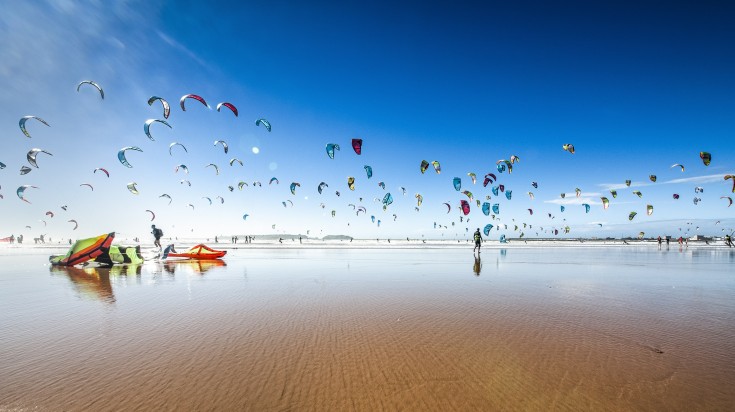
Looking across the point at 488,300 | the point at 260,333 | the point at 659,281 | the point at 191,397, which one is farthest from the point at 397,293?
the point at 659,281

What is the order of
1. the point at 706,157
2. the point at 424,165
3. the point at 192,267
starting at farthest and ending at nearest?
the point at 424,165 → the point at 706,157 → the point at 192,267

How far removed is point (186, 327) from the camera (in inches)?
228

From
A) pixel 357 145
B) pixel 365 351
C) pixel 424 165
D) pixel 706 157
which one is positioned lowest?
pixel 365 351

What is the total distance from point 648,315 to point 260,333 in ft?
26.0

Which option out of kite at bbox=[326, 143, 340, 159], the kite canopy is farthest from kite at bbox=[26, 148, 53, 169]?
kite at bbox=[326, 143, 340, 159]

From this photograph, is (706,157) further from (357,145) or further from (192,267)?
(192,267)

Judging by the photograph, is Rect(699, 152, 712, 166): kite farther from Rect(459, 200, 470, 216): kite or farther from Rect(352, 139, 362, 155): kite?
Rect(352, 139, 362, 155): kite

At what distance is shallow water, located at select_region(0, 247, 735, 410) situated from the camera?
3236 mm

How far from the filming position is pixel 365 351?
4.58 m

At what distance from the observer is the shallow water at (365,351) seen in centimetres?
324

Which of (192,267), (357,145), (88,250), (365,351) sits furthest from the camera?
(357,145)

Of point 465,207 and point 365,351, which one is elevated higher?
point 465,207

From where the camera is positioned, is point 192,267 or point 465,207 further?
point 465,207

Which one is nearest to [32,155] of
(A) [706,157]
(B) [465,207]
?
(B) [465,207]
